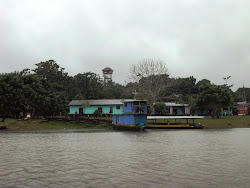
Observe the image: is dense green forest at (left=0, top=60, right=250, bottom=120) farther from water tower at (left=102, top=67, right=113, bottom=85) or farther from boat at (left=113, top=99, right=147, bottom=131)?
water tower at (left=102, top=67, right=113, bottom=85)

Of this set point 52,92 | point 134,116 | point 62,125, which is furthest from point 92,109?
point 134,116

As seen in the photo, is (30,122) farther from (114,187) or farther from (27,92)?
(114,187)

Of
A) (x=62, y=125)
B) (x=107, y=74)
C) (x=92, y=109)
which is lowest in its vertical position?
(x=62, y=125)

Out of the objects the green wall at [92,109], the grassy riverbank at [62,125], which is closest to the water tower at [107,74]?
the green wall at [92,109]

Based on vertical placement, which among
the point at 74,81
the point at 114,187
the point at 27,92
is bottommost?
the point at 114,187

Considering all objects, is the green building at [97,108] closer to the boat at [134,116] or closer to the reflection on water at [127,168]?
the boat at [134,116]

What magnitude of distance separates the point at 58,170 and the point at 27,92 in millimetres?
41846

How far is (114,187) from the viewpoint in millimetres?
11578

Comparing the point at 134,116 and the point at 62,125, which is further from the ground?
the point at 134,116

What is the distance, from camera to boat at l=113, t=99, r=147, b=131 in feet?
Answer: 141

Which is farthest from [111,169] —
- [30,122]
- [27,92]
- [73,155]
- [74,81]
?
[74,81]

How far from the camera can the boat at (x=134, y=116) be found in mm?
42884

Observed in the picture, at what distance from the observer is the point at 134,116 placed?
4312cm

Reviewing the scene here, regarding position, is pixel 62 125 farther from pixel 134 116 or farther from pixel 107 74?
pixel 107 74
